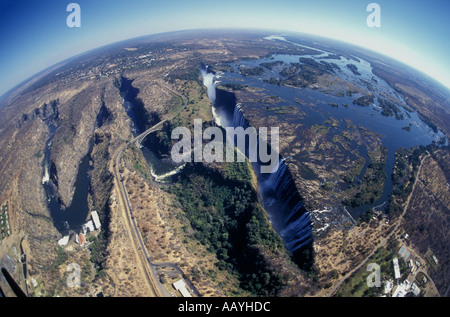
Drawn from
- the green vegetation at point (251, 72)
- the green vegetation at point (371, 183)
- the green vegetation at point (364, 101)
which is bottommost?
the green vegetation at point (371, 183)

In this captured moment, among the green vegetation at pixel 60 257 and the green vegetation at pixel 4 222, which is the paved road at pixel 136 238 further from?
the green vegetation at pixel 4 222

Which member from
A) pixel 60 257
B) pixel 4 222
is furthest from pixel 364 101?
pixel 4 222

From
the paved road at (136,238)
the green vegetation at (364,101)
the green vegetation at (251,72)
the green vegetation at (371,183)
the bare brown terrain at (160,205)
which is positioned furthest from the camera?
the green vegetation at (251,72)

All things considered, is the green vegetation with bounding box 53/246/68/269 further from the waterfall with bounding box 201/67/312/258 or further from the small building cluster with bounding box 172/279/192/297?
the waterfall with bounding box 201/67/312/258

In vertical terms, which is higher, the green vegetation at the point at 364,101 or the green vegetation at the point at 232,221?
the green vegetation at the point at 364,101

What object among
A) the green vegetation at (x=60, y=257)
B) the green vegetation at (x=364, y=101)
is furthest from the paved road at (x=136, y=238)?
the green vegetation at (x=364, y=101)

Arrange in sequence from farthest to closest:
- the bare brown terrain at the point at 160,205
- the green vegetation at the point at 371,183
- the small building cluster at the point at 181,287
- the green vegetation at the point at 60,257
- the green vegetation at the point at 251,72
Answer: the green vegetation at the point at 251,72
the green vegetation at the point at 371,183
the green vegetation at the point at 60,257
the bare brown terrain at the point at 160,205
the small building cluster at the point at 181,287

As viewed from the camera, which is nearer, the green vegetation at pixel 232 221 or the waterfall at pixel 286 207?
the green vegetation at pixel 232 221

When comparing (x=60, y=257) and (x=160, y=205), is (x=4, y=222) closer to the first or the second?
(x=60, y=257)

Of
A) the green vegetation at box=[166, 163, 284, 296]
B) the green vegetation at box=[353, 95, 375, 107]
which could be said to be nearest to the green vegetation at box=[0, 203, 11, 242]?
the green vegetation at box=[166, 163, 284, 296]

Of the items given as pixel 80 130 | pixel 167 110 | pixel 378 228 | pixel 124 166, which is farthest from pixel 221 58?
pixel 378 228
